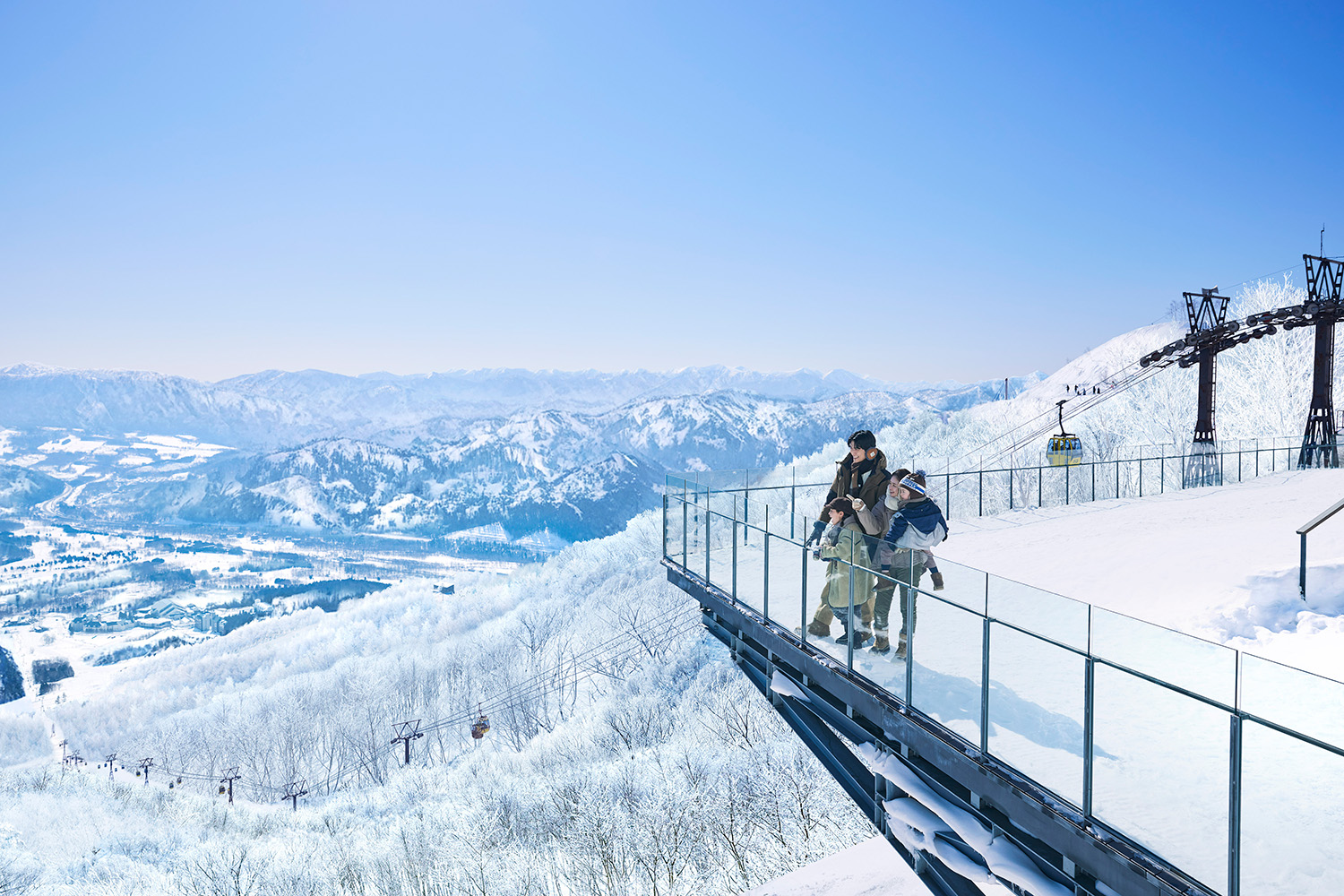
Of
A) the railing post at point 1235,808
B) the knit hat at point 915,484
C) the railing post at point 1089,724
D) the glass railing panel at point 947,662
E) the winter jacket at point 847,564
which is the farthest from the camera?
the winter jacket at point 847,564

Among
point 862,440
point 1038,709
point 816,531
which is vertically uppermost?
point 862,440

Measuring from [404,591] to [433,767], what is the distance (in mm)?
106092

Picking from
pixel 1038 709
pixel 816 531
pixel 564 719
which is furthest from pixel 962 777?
pixel 564 719

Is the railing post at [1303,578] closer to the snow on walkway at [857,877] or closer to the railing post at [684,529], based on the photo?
the snow on walkway at [857,877]

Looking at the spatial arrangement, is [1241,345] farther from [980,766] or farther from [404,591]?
[404,591]

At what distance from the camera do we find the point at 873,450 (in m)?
10.8

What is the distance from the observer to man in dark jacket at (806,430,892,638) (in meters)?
10.5

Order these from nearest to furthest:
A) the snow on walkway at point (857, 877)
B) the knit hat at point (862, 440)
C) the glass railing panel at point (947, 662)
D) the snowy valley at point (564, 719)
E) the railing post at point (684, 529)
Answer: the glass railing panel at point (947, 662) → the knit hat at point (862, 440) → the railing post at point (684, 529) → the snowy valley at point (564, 719) → the snow on walkway at point (857, 877)

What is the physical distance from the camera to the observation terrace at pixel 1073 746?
18.0ft

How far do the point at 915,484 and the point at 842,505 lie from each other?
108 cm

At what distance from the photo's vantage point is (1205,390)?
34.5 metres

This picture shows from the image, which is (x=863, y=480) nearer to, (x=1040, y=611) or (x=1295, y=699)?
(x=1040, y=611)

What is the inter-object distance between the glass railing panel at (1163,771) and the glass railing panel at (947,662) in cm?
138

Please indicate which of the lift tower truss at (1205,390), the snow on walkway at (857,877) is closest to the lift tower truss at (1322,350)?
the lift tower truss at (1205,390)
